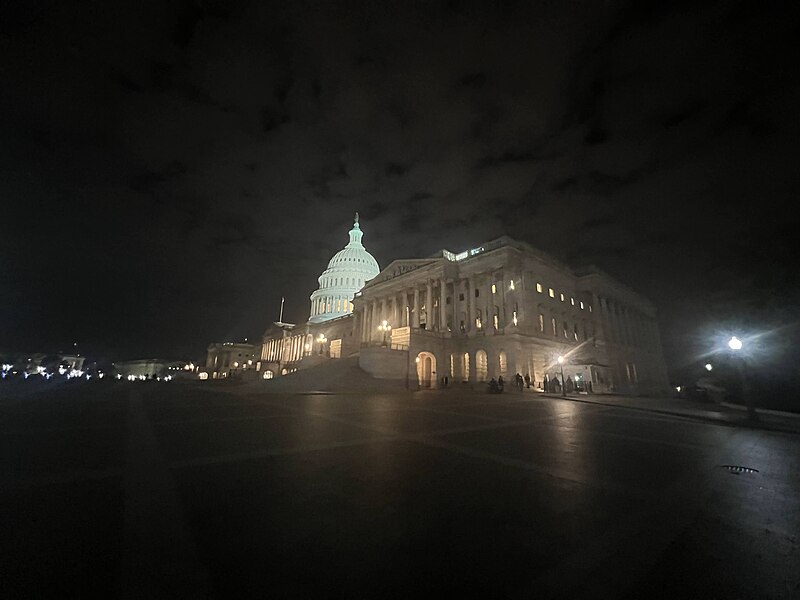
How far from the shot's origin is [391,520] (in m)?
3.51

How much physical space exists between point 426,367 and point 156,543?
42.0m

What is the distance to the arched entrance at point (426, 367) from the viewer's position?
42.2m

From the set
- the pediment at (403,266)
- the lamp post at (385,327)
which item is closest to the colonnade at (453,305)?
the lamp post at (385,327)

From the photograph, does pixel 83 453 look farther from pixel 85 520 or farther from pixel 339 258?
pixel 339 258

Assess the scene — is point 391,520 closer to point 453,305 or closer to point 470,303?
point 470,303

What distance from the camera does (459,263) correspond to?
4894cm

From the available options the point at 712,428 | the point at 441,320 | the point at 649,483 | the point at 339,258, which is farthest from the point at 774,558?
the point at 339,258

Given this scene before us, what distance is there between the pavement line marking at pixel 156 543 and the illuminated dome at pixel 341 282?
8059cm

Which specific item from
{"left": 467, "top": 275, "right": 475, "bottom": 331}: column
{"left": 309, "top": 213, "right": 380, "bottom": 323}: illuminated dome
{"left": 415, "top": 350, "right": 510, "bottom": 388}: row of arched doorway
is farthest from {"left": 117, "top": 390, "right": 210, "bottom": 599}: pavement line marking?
{"left": 309, "top": 213, "right": 380, "bottom": 323}: illuminated dome

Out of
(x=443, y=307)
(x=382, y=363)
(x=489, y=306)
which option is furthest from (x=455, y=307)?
(x=382, y=363)

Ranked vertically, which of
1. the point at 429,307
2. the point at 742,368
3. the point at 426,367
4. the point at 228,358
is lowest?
the point at 742,368

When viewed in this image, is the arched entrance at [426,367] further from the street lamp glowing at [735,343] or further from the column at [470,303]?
the street lamp glowing at [735,343]

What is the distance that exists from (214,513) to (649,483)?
6.23m

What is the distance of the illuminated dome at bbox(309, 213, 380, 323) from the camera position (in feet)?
290
